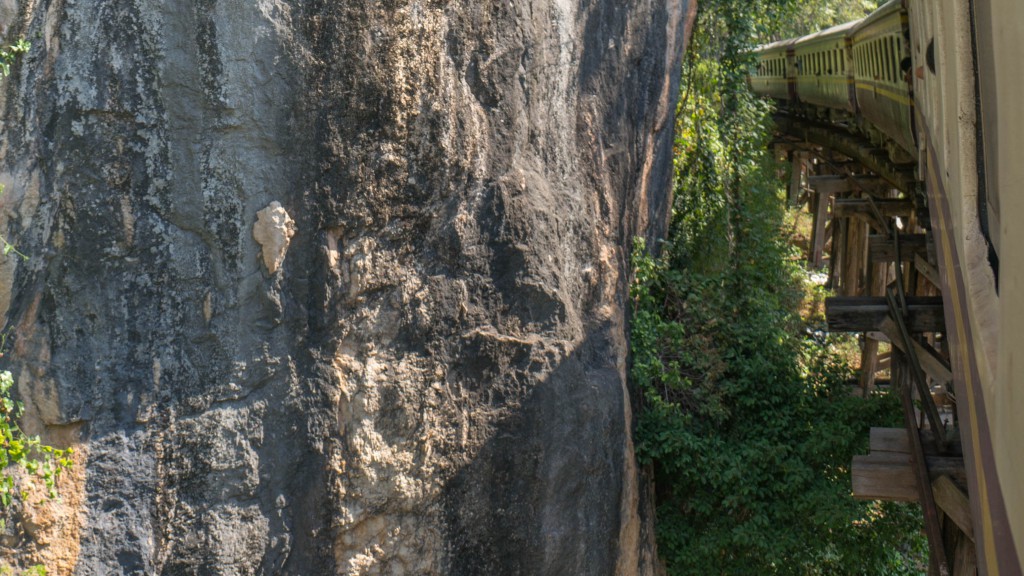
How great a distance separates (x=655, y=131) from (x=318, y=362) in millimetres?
4160

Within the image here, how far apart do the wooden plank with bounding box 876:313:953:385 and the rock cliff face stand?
7.21 ft

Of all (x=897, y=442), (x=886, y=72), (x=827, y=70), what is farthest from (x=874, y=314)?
(x=827, y=70)

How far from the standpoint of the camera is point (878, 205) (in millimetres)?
10055

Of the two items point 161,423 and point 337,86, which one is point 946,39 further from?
point 161,423

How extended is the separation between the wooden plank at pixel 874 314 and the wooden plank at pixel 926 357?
58 millimetres

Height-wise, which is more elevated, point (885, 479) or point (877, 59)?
point (877, 59)

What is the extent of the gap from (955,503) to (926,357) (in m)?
1.70

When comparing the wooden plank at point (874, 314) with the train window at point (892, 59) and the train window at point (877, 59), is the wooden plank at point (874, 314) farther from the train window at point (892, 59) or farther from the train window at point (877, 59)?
the train window at point (877, 59)

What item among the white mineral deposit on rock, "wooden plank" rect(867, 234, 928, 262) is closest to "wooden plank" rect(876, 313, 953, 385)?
"wooden plank" rect(867, 234, 928, 262)

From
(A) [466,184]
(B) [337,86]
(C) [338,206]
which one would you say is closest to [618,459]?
(A) [466,184]

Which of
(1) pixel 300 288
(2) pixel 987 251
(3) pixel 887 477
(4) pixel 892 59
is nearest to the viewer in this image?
(2) pixel 987 251

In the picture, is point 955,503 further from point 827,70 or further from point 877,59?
point 827,70

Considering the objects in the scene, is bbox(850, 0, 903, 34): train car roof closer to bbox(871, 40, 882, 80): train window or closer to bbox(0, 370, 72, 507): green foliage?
bbox(871, 40, 882, 80): train window

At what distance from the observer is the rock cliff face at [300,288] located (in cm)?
497
